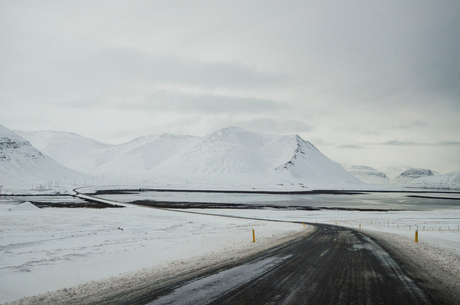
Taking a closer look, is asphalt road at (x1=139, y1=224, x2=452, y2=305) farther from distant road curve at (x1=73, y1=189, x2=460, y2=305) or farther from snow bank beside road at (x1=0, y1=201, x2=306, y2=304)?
snow bank beside road at (x1=0, y1=201, x2=306, y2=304)

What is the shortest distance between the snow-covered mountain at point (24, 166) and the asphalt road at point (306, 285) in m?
158

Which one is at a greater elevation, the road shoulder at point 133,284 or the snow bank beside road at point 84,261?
the road shoulder at point 133,284

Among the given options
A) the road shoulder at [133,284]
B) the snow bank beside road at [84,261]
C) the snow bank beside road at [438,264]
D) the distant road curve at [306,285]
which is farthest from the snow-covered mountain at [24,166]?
the snow bank beside road at [438,264]

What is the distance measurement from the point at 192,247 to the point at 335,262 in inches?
356

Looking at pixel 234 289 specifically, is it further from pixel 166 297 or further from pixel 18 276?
pixel 18 276

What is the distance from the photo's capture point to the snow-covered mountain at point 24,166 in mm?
144000

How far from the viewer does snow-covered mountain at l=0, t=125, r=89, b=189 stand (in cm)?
14400

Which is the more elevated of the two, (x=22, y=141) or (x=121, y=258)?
(x=22, y=141)

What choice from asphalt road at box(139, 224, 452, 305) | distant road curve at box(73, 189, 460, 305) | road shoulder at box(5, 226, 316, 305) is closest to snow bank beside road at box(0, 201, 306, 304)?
road shoulder at box(5, 226, 316, 305)

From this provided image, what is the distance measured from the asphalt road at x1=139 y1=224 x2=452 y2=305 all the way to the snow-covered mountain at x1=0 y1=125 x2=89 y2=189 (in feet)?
517

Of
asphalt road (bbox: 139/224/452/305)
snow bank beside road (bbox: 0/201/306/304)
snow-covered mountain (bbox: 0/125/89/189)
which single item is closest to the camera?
asphalt road (bbox: 139/224/452/305)

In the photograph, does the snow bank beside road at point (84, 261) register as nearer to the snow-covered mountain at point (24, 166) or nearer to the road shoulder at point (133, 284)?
the road shoulder at point (133, 284)

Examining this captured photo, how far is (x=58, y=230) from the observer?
933 inches

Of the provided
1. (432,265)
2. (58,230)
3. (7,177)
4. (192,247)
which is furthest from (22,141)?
(432,265)
